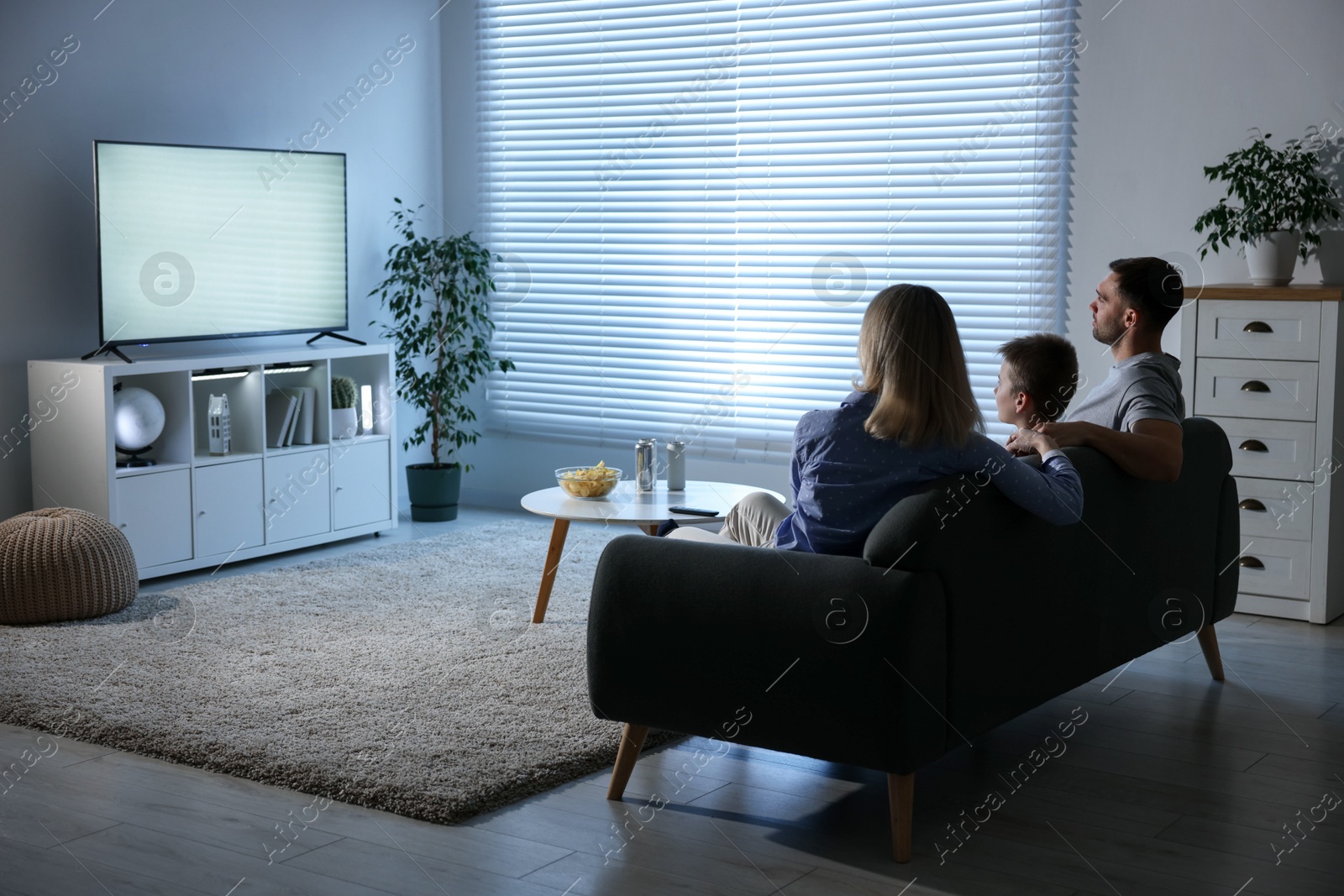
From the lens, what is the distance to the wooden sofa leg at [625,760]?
2734 millimetres

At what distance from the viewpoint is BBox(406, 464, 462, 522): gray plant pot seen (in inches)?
239

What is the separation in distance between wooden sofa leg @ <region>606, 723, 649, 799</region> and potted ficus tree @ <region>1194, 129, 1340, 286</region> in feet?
9.42

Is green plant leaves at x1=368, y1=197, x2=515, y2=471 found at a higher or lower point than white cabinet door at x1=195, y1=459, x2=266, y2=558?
higher

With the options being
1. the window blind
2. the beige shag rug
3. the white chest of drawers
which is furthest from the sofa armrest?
the window blind

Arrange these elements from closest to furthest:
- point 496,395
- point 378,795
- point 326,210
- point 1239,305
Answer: point 378,795, point 1239,305, point 326,210, point 496,395

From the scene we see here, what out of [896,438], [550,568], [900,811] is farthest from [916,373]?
[550,568]

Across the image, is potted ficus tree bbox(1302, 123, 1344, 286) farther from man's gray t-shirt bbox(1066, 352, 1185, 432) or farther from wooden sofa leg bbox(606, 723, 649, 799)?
wooden sofa leg bbox(606, 723, 649, 799)

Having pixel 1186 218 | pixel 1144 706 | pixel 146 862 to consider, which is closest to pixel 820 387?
pixel 1186 218

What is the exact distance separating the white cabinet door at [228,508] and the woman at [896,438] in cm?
302

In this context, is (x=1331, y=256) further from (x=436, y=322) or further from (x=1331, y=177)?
(x=436, y=322)

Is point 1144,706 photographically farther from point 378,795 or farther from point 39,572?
point 39,572

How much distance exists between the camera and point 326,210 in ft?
18.3

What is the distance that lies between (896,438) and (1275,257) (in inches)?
100

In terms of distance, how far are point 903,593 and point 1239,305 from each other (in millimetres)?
2510
